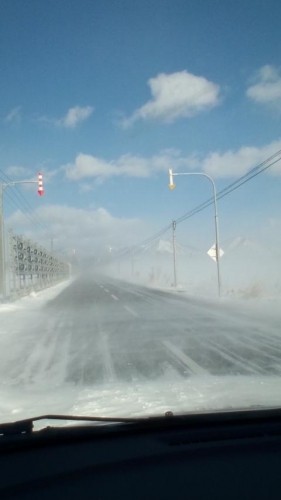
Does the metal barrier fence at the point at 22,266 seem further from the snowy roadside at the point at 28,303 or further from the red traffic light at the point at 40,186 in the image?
the red traffic light at the point at 40,186

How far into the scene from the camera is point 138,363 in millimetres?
9070

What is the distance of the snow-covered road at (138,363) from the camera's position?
551cm

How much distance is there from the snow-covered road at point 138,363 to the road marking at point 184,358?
0.8 inches

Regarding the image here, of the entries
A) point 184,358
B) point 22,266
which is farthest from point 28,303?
point 184,358

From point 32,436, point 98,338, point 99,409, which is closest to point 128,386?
point 99,409

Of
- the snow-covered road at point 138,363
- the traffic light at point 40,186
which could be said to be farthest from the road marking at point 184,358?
the traffic light at point 40,186

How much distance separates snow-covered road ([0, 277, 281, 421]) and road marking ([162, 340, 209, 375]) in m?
0.02

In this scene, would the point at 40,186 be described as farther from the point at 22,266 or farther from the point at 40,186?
the point at 22,266

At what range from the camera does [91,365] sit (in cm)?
903

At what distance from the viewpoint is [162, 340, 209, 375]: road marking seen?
824 centimetres

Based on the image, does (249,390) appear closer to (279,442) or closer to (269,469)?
(279,442)

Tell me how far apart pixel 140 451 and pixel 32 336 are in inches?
421

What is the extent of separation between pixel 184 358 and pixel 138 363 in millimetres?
959

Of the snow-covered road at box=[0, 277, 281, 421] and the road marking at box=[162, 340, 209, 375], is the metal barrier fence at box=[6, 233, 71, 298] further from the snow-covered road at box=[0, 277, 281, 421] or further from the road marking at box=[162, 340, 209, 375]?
the road marking at box=[162, 340, 209, 375]
